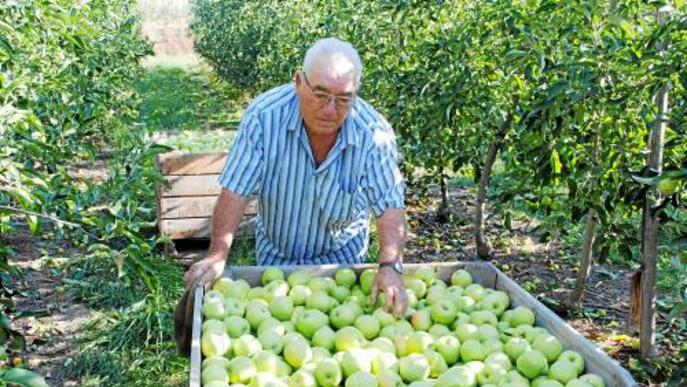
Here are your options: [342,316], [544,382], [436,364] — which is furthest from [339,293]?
[544,382]

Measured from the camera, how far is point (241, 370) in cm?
187

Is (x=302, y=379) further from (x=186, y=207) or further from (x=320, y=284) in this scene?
(x=186, y=207)

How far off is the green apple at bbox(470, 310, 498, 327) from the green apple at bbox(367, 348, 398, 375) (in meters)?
0.33

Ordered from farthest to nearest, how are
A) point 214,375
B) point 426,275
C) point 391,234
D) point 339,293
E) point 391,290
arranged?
point 391,234 < point 426,275 < point 339,293 < point 391,290 < point 214,375

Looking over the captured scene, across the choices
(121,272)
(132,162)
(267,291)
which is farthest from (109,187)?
(267,291)

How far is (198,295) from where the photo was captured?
2.29m

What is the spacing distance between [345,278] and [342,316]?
0.93ft

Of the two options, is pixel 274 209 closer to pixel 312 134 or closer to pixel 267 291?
pixel 312 134

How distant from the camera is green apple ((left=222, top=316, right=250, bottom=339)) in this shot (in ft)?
6.87

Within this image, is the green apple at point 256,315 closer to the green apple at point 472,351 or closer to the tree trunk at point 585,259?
the green apple at point 472,351

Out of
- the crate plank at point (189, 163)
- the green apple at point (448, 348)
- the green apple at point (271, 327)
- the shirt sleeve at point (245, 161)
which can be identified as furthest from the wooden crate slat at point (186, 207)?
the green apple at point (448, 348)

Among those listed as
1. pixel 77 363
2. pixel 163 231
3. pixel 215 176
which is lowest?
pixel 77 363

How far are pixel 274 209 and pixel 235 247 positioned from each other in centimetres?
280

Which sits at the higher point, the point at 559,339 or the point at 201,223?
the point at 559,339
